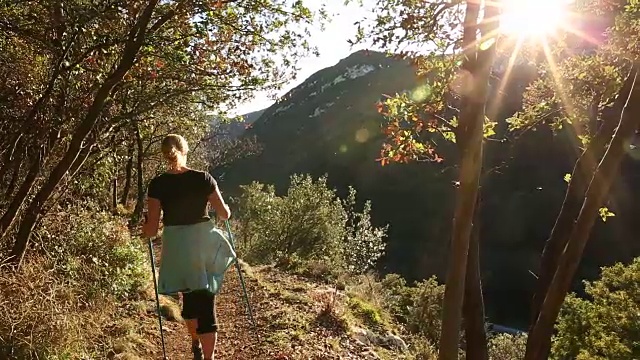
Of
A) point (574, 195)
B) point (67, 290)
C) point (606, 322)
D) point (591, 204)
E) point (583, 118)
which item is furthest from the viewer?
point (606, 322)

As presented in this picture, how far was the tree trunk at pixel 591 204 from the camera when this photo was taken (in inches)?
174

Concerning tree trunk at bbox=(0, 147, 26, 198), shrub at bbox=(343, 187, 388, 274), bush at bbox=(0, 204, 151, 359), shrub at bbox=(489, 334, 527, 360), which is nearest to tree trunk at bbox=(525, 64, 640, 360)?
bush at bbox=(0, 204, 151, 359)

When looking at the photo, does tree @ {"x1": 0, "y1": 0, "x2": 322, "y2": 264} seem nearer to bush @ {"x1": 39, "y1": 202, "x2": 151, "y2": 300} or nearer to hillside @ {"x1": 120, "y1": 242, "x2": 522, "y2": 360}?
bush @ {"x1": 39, "y1": 202, "x2": 151, "y2": 300}

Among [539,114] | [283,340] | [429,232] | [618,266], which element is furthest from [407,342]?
[429,232]

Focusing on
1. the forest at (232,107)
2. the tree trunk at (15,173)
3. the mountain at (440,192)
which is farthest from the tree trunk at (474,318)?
the mountain at (440,192)

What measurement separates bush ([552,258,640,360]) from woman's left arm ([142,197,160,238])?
24.7 m

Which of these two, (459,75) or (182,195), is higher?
(459,75)

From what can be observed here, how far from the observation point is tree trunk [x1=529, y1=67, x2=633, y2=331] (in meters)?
5.41

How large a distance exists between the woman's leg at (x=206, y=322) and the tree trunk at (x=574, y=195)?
318 cm

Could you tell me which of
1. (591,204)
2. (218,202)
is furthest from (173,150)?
(591,204)

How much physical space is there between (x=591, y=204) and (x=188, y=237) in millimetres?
3373

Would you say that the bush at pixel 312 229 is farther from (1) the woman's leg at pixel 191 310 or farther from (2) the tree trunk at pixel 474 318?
(1) the woman's leg at pixel 191 310

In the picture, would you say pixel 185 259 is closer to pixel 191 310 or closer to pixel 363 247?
pixel 191 310

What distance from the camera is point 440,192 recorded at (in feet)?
322
